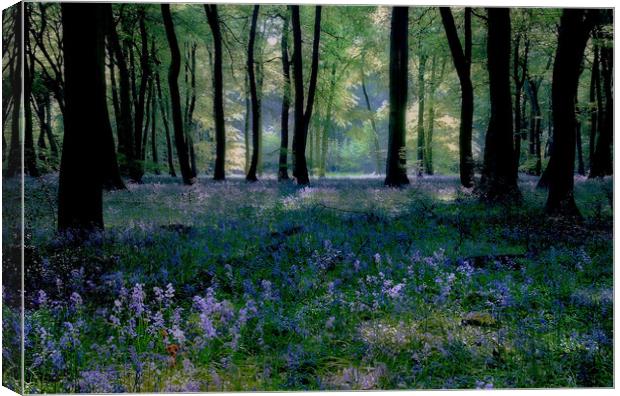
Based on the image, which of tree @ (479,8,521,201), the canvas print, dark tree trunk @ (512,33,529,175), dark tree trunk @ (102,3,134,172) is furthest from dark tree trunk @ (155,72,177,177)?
dark tree trunk @ (512,33,529,175)

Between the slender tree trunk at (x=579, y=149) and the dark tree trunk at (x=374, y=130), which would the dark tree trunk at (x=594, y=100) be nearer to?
the slender tree trunk at (x=579, y=149)

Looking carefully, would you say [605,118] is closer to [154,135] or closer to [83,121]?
[154,135]

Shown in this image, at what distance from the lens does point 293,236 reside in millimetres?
5574

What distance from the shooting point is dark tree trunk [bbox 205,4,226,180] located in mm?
5789

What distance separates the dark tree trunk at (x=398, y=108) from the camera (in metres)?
5.64

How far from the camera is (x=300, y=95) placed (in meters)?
6.17

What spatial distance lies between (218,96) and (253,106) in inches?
21.2

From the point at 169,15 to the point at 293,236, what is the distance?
9.18 ft

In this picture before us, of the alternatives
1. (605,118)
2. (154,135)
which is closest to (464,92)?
(605,118)

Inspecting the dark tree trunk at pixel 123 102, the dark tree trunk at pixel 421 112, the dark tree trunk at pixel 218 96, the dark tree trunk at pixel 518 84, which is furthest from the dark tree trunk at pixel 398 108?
the dark tree trunk at pixel 123 102

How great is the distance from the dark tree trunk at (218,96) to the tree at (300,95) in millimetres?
837

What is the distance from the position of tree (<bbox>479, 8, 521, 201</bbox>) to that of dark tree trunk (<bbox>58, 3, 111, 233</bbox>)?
432cm

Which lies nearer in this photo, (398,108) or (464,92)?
(398,108)

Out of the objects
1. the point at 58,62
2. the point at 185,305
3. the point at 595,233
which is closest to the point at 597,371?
the point at 595,233
